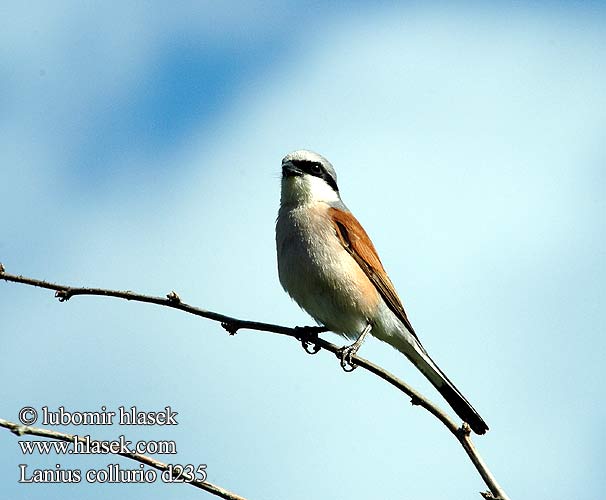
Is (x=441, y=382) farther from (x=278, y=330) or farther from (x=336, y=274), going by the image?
(x=278, y=330)

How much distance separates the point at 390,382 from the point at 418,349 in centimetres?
279

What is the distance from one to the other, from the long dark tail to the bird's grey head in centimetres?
140

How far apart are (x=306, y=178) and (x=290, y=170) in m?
0.15

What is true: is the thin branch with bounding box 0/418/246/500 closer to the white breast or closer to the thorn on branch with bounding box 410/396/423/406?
the thorn on branch with bounding box 410/396/423/406

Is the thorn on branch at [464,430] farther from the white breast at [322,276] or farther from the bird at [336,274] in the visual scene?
the white breast at [322,276]

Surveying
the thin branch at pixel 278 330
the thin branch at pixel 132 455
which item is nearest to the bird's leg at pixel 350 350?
the thin branch at pixel 278 330

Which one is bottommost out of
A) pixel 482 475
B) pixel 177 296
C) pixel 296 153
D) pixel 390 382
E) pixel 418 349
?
pixel 482 475

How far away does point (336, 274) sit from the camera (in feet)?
20.5

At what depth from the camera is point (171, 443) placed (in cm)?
424

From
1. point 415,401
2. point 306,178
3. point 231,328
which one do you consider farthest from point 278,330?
point 306,178

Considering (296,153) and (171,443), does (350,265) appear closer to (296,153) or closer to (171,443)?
(296,153)

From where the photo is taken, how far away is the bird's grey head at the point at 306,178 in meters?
6.88

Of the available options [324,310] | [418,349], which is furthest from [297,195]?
[418,349]

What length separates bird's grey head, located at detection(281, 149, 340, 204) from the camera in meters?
6.88
